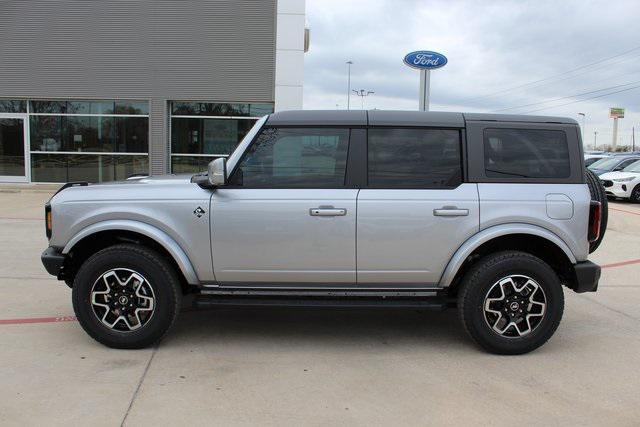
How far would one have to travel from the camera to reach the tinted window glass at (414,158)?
430cm

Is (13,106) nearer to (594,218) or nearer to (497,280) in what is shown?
(497,280)

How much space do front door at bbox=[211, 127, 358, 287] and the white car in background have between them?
15.1 metres

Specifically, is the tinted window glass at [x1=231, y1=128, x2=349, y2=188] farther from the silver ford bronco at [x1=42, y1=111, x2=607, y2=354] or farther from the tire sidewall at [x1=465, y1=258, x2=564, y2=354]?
the tire sidewall at [x1=465, y1=258, x2=564, y2=354]

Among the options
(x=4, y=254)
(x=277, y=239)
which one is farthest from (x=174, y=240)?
(x=4, y=254)

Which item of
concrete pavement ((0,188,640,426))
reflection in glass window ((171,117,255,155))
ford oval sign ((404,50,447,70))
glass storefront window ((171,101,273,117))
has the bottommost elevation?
concrete pavement ((0,188,640,426))

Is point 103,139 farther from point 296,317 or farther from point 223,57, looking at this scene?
point 296,317

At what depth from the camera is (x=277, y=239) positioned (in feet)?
13.8

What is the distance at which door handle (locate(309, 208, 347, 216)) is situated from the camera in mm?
4164

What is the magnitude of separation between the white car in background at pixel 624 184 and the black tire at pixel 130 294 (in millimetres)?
15965

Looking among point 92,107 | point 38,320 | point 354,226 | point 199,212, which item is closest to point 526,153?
point 354,226

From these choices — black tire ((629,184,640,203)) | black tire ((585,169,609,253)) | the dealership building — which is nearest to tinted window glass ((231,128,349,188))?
black tire ((585,169,609,253))

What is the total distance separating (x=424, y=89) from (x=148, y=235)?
831 centimetres

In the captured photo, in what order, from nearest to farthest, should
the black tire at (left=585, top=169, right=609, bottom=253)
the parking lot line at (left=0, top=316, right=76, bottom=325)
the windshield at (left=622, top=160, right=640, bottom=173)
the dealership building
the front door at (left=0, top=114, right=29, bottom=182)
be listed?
the black tire at (left=585, top=169, right=609, bottom=253), the parking lot line at (left=0, top=316, right=76, bottom=325), the dealership building, the windshield at (left=622, top=160, right=640, bottom=173), the front door at (left=0, top=114, right=29, bottom=182)

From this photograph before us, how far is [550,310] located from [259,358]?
2.28 metres
